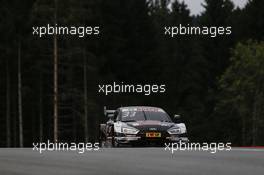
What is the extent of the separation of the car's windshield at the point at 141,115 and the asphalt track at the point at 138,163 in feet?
31.0

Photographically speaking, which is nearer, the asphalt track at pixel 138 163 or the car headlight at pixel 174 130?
the asphalt track at pixel 138 163

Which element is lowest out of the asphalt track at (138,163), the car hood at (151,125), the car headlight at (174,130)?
the asphalt track at (138,163)

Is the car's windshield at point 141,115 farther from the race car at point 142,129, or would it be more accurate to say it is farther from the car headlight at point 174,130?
the car headlight at point 174,130

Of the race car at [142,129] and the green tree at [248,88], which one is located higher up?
the green tree at [248,88]

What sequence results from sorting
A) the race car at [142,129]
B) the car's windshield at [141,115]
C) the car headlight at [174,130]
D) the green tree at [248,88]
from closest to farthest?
1. the race car at [142,129]
2. the car headlight at [174,130]
3. the car's windshield at [141,115]
4. the green tree at [248,88]

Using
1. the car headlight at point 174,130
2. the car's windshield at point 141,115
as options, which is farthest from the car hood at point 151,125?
the car's windshield at point 141,115

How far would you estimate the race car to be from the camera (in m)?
21.2

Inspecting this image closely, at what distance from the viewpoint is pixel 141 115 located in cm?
2234

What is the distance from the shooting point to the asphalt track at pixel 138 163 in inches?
376

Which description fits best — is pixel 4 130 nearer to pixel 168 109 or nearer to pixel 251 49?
pixel 168 109

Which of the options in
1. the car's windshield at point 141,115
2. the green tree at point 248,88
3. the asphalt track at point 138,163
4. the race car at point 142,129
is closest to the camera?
the asphalt track at point 138,163

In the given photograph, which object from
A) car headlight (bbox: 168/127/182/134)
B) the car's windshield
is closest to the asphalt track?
car headlight (bbox: 168/127/182/134)

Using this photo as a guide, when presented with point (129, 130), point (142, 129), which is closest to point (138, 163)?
point (142, 129)

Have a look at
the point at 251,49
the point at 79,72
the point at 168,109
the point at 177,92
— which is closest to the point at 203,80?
the point at 177,92
